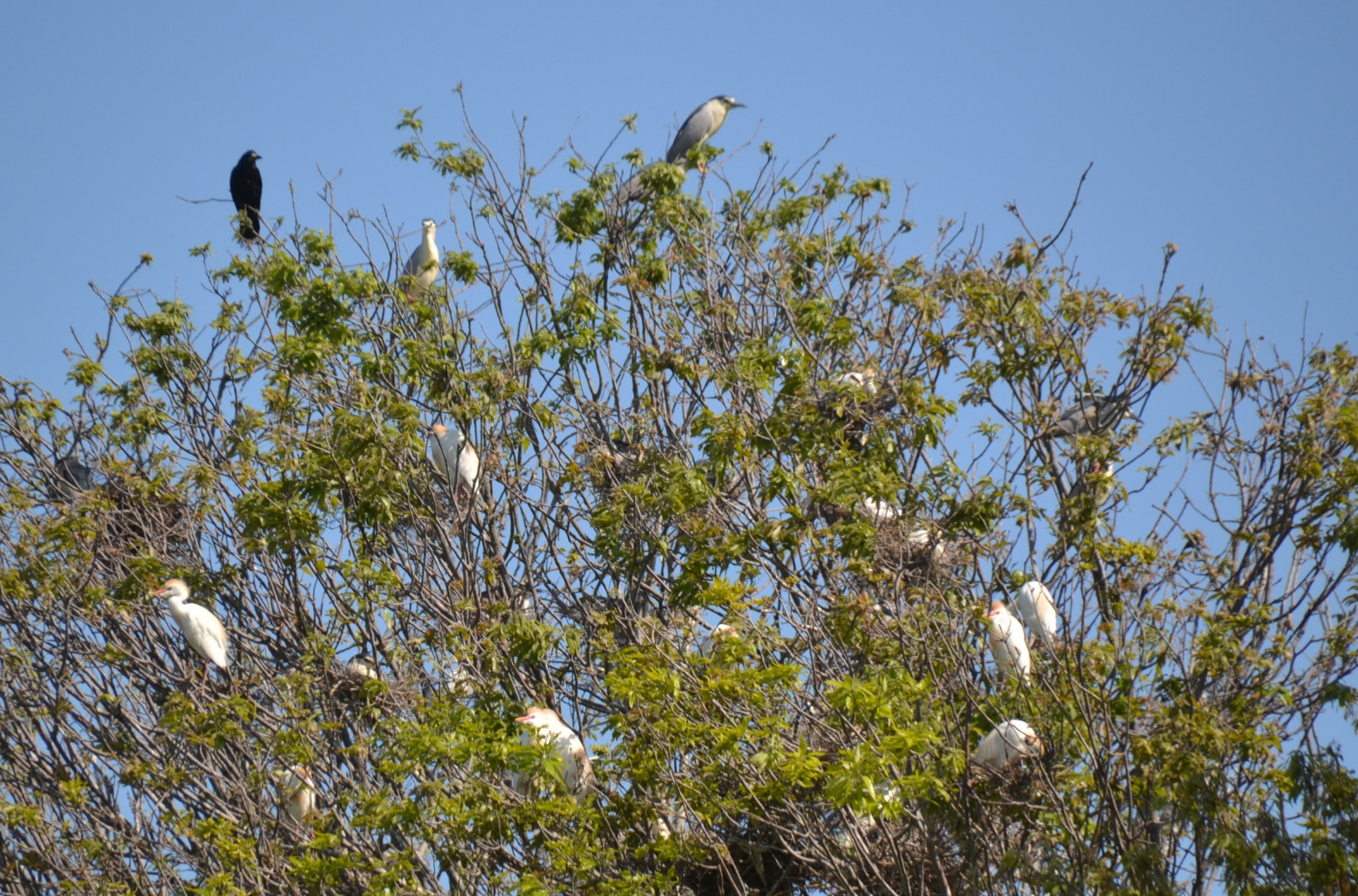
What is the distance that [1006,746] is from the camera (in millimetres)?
6180

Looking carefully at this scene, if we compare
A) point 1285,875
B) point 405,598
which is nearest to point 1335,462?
point 1285,875

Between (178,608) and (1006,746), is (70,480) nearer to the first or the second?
(178,608)

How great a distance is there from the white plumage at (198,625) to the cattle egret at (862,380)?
3780mm

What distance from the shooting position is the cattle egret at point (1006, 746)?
19.6 ft

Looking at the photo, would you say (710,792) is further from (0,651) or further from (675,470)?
(0,651)

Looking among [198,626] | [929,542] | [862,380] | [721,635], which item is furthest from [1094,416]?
[198,626]

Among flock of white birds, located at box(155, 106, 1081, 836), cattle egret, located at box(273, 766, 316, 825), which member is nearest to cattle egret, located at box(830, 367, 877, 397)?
flock of white birds, located at box(155, 106, 1081, 836)

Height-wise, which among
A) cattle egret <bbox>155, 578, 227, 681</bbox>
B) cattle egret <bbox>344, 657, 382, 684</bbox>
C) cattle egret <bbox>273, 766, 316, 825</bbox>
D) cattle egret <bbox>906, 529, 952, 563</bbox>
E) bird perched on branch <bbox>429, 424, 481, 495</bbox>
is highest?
bird perched on branch <bbox>429, 424, 481, 495</bbox>

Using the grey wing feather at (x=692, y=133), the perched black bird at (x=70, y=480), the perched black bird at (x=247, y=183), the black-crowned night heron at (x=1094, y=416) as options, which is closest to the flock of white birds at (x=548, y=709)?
the black-crowned night heron at (x=1094, y=416)

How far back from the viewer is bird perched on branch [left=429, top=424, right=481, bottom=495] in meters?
8.12

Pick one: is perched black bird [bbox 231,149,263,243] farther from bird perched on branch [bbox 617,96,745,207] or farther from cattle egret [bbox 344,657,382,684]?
cattle egret [bbox 344,657,382,684]

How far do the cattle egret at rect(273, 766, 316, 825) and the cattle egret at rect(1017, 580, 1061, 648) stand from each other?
3.59 metres

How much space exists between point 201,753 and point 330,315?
254cm

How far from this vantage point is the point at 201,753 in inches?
299
